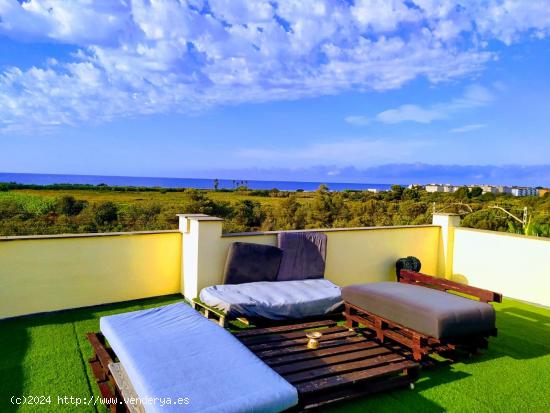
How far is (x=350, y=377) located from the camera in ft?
9.60

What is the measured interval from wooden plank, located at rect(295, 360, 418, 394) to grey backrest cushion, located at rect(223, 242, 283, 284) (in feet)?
7.85

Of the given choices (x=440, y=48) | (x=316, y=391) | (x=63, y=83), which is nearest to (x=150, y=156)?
(x=63, y=83)

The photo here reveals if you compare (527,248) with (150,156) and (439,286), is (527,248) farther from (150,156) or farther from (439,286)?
(150,156)

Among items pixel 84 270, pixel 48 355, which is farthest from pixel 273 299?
pixel 84 270

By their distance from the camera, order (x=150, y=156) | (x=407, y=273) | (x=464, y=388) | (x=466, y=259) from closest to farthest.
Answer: (x=464, y=388) → (x=407, y=273) → (x=466, y=259) → (x=150, y=156)

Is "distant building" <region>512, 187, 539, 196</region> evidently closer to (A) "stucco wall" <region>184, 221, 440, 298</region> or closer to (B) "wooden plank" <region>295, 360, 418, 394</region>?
(A) "stucco wall" <region>184, 221, 440, 298</region>

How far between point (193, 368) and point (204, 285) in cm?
275

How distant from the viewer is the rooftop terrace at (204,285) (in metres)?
3.06

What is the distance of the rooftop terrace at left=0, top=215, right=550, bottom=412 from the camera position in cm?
306

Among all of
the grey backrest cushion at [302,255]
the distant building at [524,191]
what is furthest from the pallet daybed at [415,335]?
the distant building at [524,191]

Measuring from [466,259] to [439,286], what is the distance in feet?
6.46

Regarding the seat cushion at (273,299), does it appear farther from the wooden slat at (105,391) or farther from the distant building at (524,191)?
the distant building at (524,191)

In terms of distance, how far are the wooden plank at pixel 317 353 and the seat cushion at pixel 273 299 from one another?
3.49 ft

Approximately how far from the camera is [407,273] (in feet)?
18.7
